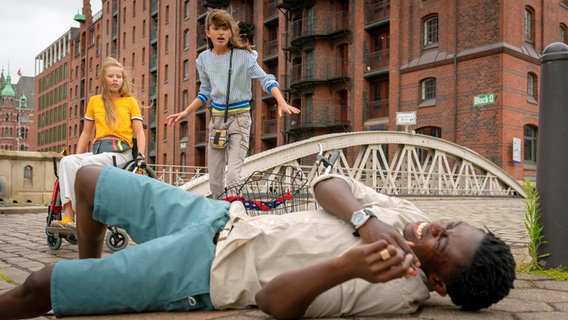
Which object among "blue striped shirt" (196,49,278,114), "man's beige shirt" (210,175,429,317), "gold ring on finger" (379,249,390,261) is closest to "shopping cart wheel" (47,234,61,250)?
"blue striped shirt" (196,49,278,114)

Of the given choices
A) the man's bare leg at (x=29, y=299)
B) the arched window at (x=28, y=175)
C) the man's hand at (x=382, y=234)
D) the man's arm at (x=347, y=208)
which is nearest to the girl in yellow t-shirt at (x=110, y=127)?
the man's bare leg at (x=29, y=299)

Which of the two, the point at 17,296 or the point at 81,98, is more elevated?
the point at 81,98

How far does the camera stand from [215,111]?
4641 millimetres

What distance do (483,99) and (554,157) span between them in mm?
19243

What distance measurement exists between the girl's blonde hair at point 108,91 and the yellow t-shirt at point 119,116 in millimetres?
38

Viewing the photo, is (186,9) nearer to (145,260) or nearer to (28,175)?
(28,175)

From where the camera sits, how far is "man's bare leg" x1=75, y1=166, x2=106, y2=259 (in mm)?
2430

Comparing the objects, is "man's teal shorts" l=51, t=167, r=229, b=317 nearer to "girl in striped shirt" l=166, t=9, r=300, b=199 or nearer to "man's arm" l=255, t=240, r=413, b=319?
"man's arm" l=255, t=240, r=413, b=319

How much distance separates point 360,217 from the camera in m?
2.06

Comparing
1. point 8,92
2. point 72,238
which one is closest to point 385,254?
point 72,238

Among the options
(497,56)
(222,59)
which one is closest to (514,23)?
(497,56)

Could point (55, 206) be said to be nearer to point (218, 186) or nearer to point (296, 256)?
point (218, 186)

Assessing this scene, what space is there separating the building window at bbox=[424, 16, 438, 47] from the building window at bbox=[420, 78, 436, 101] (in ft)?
→ 5.36

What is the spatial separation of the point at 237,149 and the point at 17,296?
2650 millimetres
